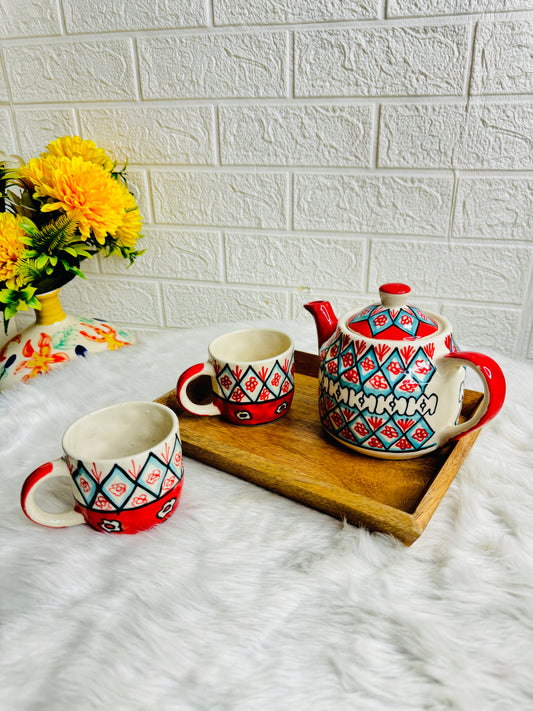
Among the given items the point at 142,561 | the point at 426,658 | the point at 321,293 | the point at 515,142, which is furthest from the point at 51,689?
the point at 515,142

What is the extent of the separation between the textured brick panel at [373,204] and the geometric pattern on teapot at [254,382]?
407 millimetres

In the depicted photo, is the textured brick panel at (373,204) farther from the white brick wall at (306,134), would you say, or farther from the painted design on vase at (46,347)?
the painted design on vase at (46,347)

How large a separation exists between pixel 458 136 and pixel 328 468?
0.57 m

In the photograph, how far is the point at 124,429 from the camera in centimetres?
52

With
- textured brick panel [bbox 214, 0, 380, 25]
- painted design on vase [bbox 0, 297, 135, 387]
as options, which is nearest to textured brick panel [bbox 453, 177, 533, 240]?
textured brick panel [bbox 214, 0, 380, 25]

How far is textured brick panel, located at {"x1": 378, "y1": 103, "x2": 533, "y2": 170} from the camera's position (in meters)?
0.79

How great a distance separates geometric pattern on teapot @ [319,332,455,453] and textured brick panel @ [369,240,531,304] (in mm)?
419

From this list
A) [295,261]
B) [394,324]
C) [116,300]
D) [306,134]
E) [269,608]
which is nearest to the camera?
[269,608]

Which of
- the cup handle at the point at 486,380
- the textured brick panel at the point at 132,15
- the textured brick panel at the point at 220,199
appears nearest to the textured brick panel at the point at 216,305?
the textured brick panel at the point at 220,199

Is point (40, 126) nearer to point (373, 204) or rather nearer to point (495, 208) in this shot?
point (373, 204)

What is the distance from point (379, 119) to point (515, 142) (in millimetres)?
203

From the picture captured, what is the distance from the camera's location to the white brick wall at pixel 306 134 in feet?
2.58

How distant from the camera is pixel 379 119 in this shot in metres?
0.83

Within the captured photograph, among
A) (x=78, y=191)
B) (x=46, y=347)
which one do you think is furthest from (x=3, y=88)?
(x=46, y=347)
